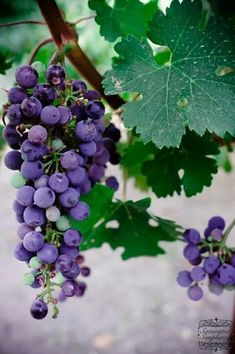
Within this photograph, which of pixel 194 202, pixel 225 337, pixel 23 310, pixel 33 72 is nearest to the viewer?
pixel 33 72

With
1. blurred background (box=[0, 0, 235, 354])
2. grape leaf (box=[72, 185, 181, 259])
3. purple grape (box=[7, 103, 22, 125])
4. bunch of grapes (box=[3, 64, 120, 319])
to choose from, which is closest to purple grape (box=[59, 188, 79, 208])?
bunch of grapes (box=[3, 64, 120, 319])

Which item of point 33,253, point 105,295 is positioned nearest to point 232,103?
point 33,253

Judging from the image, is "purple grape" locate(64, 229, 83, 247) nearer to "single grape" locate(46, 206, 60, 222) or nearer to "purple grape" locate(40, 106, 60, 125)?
"single grape" locate(46, 206, 60, 222)

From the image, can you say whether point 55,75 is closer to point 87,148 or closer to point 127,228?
point 87,148

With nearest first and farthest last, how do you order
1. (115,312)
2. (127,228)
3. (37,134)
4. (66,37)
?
(37,134)
(66,37)
(127,228)
(115,312)

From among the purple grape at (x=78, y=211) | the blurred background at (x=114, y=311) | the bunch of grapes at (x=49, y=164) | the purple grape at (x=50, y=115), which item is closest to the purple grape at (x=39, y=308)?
the bunch of grapes at (x=49, y=164)

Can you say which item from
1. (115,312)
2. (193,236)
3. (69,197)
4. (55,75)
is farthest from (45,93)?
(115,312)

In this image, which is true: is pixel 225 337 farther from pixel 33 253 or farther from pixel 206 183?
pixel 33 253
